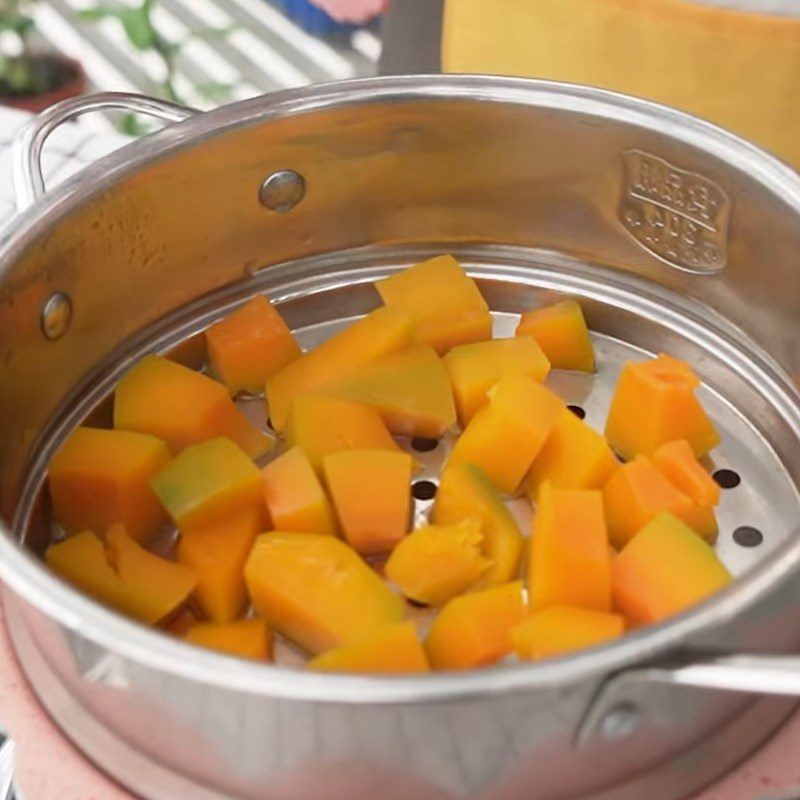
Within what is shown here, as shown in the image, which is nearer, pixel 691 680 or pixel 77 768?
pixel 691 680

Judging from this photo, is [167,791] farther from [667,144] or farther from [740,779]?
[667,144]

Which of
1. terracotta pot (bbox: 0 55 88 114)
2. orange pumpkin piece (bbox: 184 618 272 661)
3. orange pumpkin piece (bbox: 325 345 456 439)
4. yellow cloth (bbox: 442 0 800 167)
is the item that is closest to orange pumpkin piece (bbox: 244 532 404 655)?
orange pumpkin piece (bbox: 184 618 272 661)

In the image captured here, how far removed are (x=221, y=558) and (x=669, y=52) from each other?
46 cm

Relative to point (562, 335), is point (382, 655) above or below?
Answer: below

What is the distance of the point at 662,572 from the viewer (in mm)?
585

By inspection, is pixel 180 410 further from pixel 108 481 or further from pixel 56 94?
pixel 56 94

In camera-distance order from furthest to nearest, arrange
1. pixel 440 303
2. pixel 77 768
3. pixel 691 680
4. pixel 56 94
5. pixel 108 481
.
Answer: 1. pixel 56 94
2. pixel 440 303
3. pixel 108 481
4. pixel 77 768
5. pixel 691 680

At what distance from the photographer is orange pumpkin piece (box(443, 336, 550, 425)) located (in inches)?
27.9

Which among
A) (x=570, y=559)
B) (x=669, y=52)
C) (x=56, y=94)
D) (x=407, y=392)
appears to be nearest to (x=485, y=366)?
(x=407, y=392)

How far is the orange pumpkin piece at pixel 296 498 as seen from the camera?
0.63 m

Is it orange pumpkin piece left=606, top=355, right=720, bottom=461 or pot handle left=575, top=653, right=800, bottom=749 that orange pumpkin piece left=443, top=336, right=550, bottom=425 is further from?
pot handle left=575, top=653, right=800, bottom=749

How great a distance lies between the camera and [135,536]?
66 cm

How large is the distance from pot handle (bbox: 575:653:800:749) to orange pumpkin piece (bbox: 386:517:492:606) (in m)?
0.16

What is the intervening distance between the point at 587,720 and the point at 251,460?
28 centimetres
